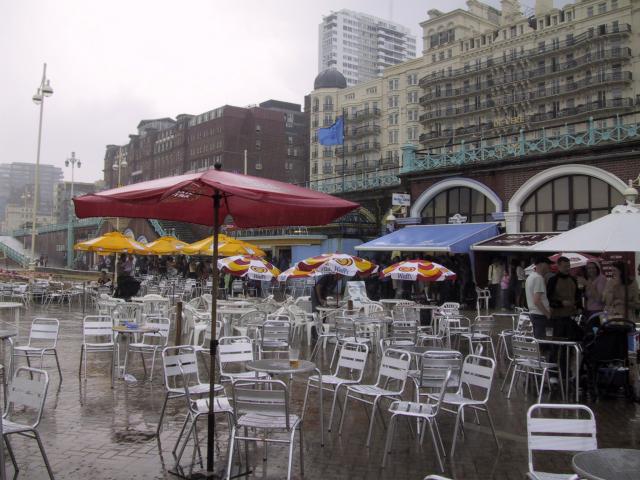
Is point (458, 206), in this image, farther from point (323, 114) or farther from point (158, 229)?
point (323, 114)

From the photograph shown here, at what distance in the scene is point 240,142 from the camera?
76.9 m

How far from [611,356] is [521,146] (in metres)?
14.1

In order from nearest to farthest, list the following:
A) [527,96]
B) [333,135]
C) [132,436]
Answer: [132,436] → [333,135] → [527,96]

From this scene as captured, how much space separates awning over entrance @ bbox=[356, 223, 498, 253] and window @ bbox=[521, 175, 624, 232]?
147 centimetres

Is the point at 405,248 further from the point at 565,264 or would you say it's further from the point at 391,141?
the point at 391,141

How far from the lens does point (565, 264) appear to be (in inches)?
343

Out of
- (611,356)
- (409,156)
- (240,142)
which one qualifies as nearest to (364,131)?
(240,142)

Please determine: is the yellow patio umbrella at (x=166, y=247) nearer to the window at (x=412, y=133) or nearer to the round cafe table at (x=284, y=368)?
the round cafe table at (x=284, y=368)

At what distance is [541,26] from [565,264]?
5497 cm

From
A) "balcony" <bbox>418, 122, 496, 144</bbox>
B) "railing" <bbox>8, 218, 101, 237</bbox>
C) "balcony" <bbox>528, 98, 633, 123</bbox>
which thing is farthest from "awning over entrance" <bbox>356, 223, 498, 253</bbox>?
"balcony" <bbox>418, 122, 496, 144</bbox>

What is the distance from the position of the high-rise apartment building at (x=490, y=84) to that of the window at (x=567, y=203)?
16326mm

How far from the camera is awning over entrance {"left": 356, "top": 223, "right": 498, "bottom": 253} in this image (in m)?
20.6

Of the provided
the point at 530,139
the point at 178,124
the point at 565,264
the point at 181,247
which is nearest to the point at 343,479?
the point at 565,264

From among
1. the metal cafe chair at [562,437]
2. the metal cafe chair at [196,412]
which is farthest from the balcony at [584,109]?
the metal cafe chair at [196,412]
